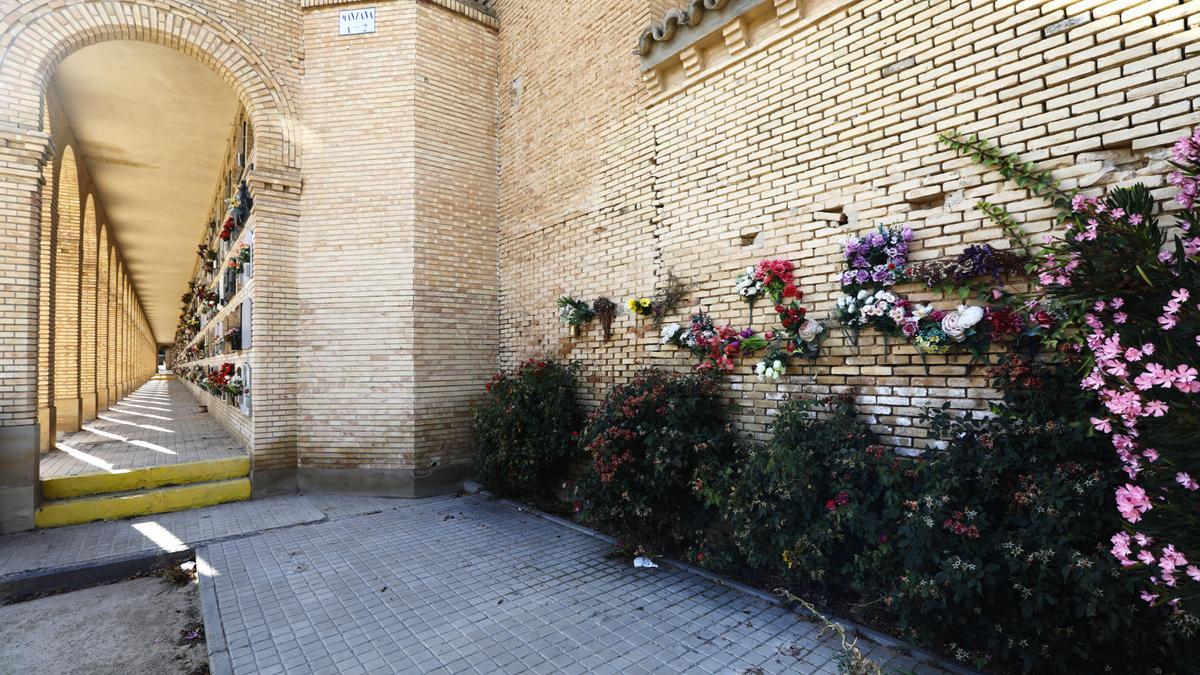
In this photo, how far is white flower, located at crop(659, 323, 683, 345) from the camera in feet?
18.1

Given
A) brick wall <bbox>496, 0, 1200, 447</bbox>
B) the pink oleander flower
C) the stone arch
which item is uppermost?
the stone arch

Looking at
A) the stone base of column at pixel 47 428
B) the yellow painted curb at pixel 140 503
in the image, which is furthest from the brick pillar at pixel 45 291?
the stone base of column at pixel 47 428

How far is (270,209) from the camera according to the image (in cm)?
753

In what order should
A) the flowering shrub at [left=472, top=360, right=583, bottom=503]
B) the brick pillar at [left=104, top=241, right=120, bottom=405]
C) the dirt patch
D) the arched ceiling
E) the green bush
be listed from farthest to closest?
the brick pillar at [left=104, top=241, right=120, bottom=405]
the arched ceiling
the flowering shrub at [left=472, top=360, right=583, bottom=503]
the dirt patch
the green bush

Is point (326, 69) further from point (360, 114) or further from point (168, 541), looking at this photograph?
point (168, 541)

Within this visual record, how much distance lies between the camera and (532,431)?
6.71m

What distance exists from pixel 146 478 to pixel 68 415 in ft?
19.9

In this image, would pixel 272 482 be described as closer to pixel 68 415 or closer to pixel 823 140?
pixel 68 415

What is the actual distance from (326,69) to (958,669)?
9.36m

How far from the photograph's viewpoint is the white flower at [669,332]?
5.52m

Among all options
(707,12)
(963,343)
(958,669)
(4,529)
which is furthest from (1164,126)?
(4,529)

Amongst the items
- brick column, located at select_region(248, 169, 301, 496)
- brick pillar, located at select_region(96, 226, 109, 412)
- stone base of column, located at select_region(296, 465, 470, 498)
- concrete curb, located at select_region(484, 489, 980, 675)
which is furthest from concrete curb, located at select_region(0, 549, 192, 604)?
brick pillar, located at select_region(96, 226, 109, 412)

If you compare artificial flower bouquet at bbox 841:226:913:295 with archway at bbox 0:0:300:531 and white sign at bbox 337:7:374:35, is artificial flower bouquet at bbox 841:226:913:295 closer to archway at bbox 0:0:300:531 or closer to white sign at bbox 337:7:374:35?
archway at bbox 0:0:300:531

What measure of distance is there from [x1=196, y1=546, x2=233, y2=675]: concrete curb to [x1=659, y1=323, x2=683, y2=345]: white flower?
4.14 meters
